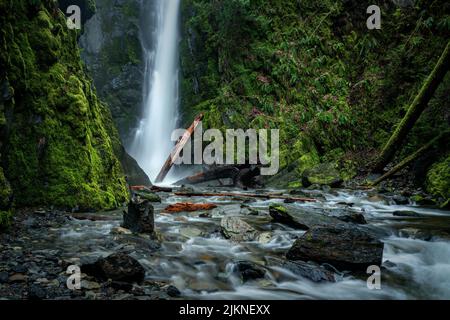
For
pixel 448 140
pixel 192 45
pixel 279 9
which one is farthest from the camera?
pixel 192 45

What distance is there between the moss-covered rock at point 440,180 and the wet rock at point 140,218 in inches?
255

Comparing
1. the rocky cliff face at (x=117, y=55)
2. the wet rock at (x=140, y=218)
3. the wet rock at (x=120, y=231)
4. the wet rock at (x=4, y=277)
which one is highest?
the rocky cliff face at (x=117, y=55)

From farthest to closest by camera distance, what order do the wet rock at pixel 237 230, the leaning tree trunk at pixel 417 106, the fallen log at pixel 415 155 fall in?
the leaning tree trunk at pixel 417 106 < the fallen log at pixel 415 155 < the wet rock at pixel 237 230

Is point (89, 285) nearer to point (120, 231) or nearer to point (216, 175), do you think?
point (120, 231)

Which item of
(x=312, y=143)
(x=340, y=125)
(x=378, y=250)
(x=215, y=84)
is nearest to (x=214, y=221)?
(x=378, y=250)

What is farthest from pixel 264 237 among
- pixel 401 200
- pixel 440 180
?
pixel 440 180

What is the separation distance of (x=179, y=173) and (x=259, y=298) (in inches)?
514

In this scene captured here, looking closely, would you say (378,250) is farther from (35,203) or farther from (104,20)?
(104,20)

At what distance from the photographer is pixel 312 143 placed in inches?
588

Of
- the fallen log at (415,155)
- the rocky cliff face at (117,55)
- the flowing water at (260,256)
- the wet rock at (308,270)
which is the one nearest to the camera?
the flowing water at (260,256)

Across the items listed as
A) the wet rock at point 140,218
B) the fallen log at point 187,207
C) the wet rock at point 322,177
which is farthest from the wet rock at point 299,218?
the wet rock at point 322,177

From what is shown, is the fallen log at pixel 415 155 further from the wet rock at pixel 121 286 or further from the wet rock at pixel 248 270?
the wet rock at pixel 121 286

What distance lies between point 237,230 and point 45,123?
3978 mm

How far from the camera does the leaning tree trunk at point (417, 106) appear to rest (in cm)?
973
